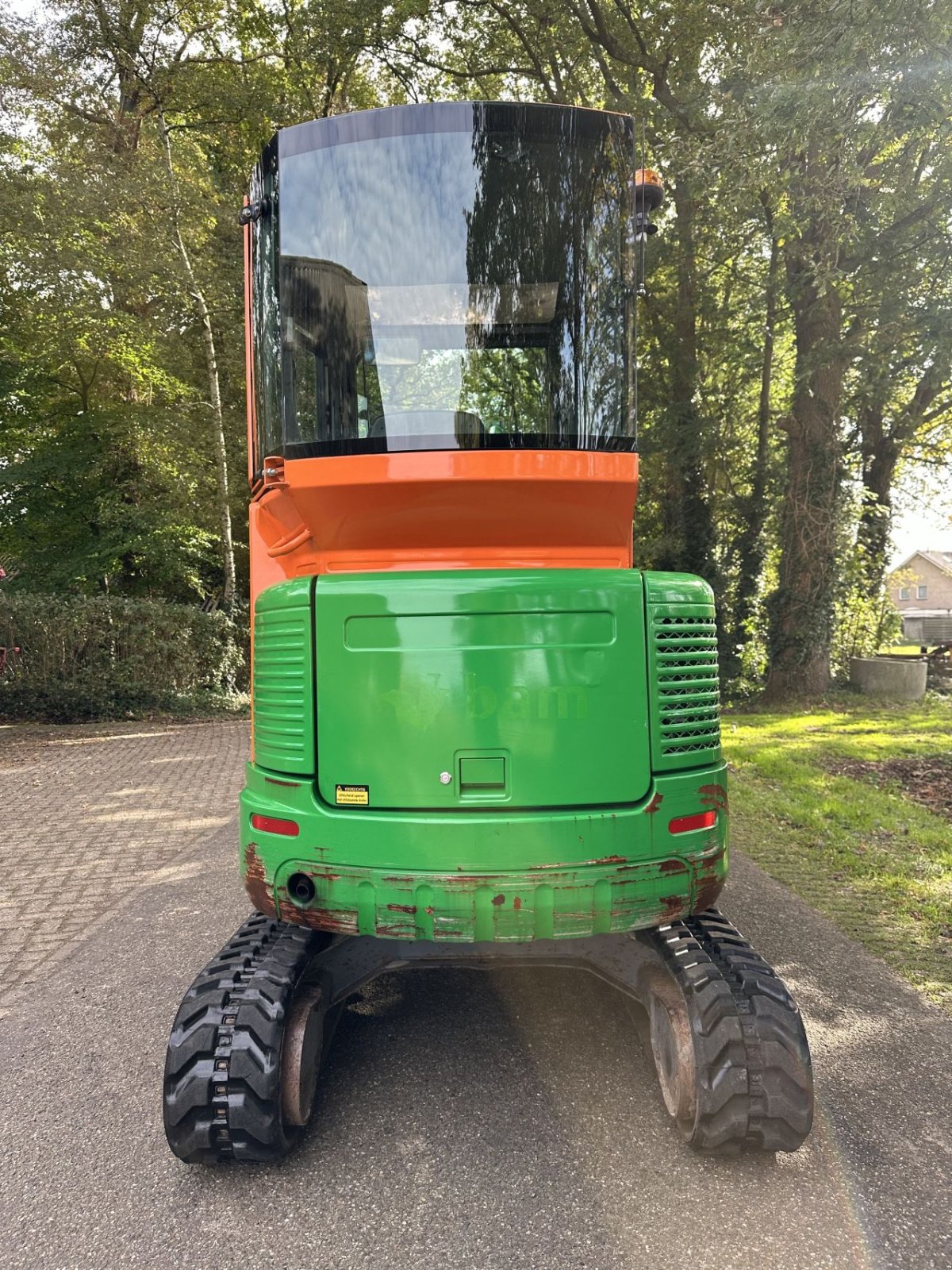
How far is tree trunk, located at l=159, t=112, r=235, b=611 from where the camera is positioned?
1144 centimetres

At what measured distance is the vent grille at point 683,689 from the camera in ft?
8.15

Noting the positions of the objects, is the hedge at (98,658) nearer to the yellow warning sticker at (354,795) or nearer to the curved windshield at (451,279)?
the curved windshield at (451,279)

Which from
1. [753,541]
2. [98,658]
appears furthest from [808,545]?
[98,658]

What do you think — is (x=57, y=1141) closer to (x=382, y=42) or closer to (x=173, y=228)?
(x=173, y=228)

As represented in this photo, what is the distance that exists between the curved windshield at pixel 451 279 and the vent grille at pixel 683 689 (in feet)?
2.07

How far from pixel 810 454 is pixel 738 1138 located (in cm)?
1209

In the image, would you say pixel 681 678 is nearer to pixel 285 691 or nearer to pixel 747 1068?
pixel 747 1068

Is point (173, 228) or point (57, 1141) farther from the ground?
point (173, 228)

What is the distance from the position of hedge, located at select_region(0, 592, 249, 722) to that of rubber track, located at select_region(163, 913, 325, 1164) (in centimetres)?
965

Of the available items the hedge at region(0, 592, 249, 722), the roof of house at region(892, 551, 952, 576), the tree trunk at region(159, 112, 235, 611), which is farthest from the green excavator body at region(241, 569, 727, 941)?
the roof of house at region(892, 551, 952, 576)

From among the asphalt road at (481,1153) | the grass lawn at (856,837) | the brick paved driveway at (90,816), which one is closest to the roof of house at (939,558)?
the grass lawn at (856,837)

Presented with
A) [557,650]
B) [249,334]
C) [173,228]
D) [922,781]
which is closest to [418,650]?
[557,650]

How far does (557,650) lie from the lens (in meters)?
2.38

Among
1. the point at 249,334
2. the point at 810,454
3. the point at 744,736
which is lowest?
the point at 744,736
